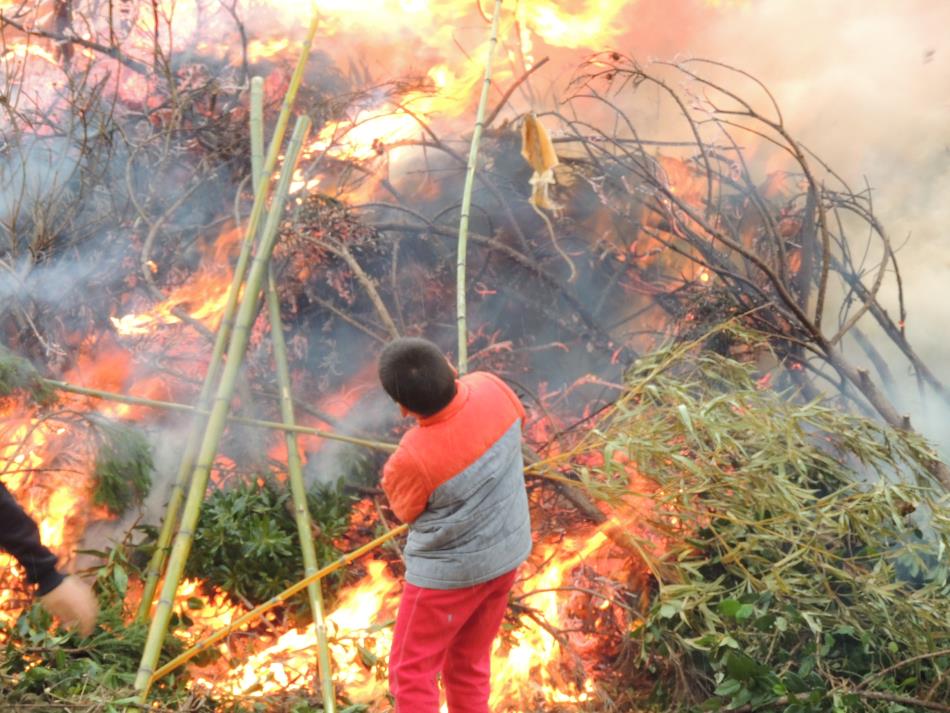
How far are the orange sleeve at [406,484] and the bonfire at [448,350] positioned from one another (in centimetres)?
50

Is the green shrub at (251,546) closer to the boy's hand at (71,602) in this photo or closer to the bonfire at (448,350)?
the bonfire at (448,350)

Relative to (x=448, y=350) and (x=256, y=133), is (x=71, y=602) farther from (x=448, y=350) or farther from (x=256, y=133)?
(x=448, y=350)

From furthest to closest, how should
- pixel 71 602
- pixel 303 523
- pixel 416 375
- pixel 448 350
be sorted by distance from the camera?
pixel 448 350 → pixel 303 523 → pixel 71 602 → pixel 416 375

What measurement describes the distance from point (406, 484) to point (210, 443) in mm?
1080

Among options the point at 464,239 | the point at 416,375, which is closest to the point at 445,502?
the point at 416,375

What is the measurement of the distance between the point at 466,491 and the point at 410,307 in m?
2.74

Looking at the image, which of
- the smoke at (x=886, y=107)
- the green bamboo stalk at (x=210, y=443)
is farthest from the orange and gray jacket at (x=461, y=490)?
the smoke at (x=886, y=107)

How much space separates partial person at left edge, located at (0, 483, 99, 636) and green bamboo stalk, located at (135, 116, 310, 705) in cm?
27

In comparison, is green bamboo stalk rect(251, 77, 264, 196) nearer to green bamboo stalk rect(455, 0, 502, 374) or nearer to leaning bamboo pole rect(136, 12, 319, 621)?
leaning bamboo pole rect(136, 12, 319, 621)

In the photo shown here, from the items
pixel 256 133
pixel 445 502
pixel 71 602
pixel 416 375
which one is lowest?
pixel 71 602

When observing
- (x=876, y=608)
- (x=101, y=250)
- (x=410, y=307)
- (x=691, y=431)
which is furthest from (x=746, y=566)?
(x=101, y=250)

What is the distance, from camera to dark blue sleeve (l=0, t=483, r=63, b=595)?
2.49 meters

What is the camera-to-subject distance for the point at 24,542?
253 cm

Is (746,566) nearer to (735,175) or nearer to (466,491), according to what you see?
(466,491)
